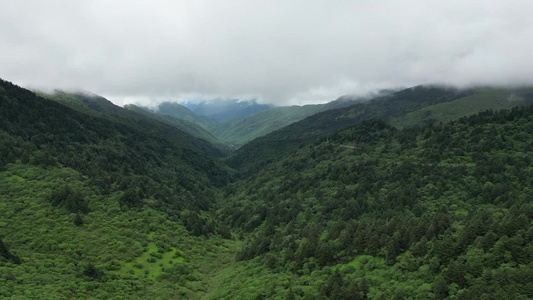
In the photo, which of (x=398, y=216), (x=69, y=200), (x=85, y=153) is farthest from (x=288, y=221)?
(x=85, y=153)

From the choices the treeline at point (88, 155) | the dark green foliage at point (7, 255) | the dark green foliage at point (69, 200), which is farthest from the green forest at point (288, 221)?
the treeline at point (88, 155)

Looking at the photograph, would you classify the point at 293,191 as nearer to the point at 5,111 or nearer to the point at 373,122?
the point at 373,122

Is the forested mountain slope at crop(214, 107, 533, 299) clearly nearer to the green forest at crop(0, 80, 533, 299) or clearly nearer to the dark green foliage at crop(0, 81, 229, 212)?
the green forest at crop(0, 80, 533, 299)

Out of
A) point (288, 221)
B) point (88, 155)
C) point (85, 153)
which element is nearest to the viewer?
point (288, 221)

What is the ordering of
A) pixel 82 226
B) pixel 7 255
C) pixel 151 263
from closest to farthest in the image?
pixel 7 255 → pixel 151 263 → pixel 82 226

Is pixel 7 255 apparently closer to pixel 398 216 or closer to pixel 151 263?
pixel 151 263

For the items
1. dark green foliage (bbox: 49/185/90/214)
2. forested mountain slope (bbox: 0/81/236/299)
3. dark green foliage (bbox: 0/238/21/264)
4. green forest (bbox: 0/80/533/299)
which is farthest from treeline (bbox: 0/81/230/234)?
dark green foliage (bbox: 0/238/21/264)

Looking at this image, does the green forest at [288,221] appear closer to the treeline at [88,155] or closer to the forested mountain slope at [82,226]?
the forested mountain slope at [82,226]
